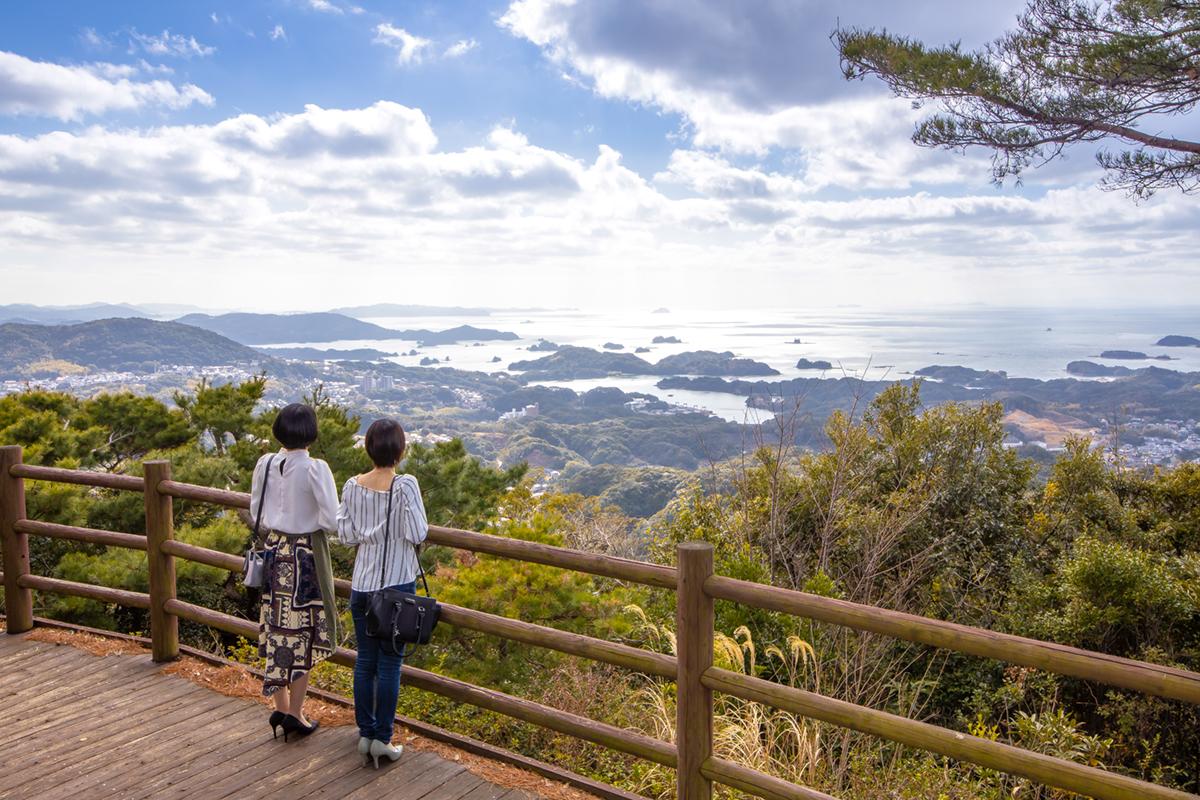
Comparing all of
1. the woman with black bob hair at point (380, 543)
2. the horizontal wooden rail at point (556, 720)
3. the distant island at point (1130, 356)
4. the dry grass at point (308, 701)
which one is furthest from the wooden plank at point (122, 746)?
the distant island at point (1130, 356)

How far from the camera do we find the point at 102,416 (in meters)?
13.7

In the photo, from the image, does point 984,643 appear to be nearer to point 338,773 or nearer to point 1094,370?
point 338,773

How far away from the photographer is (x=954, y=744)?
2.46 metres

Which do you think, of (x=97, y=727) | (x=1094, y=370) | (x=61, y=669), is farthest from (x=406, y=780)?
(x=1094, y=370)

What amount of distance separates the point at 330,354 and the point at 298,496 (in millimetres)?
96979

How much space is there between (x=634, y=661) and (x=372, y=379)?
3168 inches

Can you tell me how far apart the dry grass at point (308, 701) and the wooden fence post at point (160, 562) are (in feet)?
0.45

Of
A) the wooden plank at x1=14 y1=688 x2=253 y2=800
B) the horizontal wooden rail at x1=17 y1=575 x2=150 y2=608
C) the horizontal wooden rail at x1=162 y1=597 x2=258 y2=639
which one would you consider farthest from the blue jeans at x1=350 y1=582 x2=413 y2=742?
the horizontal wooden rail at x1=17 y1=575 x2=150 y2=608

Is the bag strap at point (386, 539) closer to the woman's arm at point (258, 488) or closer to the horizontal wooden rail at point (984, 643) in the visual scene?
the woman's arm at point (258, 488)

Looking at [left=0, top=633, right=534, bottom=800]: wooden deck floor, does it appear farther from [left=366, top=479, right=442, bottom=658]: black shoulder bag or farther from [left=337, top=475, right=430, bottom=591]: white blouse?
[left=337, top=475, right=430, bottom=591]: white blouse

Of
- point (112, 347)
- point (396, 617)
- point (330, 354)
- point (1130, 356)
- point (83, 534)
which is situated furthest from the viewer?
point (330, 354)

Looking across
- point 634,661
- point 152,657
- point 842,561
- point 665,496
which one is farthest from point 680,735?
point 665,496

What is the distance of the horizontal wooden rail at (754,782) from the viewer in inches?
107

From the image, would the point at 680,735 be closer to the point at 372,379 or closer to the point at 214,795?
the point at 214,795
